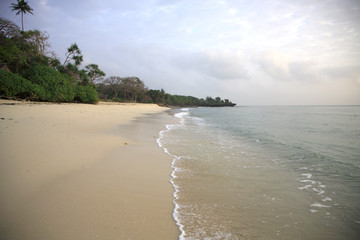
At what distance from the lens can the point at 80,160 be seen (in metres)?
3.90

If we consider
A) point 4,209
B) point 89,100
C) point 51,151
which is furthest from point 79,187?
point 89,100

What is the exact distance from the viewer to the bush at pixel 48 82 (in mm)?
21266

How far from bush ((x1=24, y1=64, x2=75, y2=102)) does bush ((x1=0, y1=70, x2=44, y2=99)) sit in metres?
0.95

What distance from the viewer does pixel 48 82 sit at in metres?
22.0

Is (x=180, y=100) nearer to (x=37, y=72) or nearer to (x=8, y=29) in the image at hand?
(x=8, y=29)

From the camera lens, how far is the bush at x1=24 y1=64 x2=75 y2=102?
2127cm

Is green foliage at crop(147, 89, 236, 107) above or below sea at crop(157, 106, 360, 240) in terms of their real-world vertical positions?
above

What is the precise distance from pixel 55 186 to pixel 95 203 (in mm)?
871

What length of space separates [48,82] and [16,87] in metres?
4.45

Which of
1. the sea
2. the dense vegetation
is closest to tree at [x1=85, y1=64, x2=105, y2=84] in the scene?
the dense vegetation

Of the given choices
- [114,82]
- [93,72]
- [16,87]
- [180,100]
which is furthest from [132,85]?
[180,100]

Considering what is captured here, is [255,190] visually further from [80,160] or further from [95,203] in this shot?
[80,160]

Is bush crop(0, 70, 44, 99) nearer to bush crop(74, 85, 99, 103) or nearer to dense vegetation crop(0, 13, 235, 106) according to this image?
dense vegetation crop(0, 13, 235, 106)

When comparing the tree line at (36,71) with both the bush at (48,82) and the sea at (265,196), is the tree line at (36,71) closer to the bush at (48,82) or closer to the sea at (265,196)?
the bush at (48,82)
